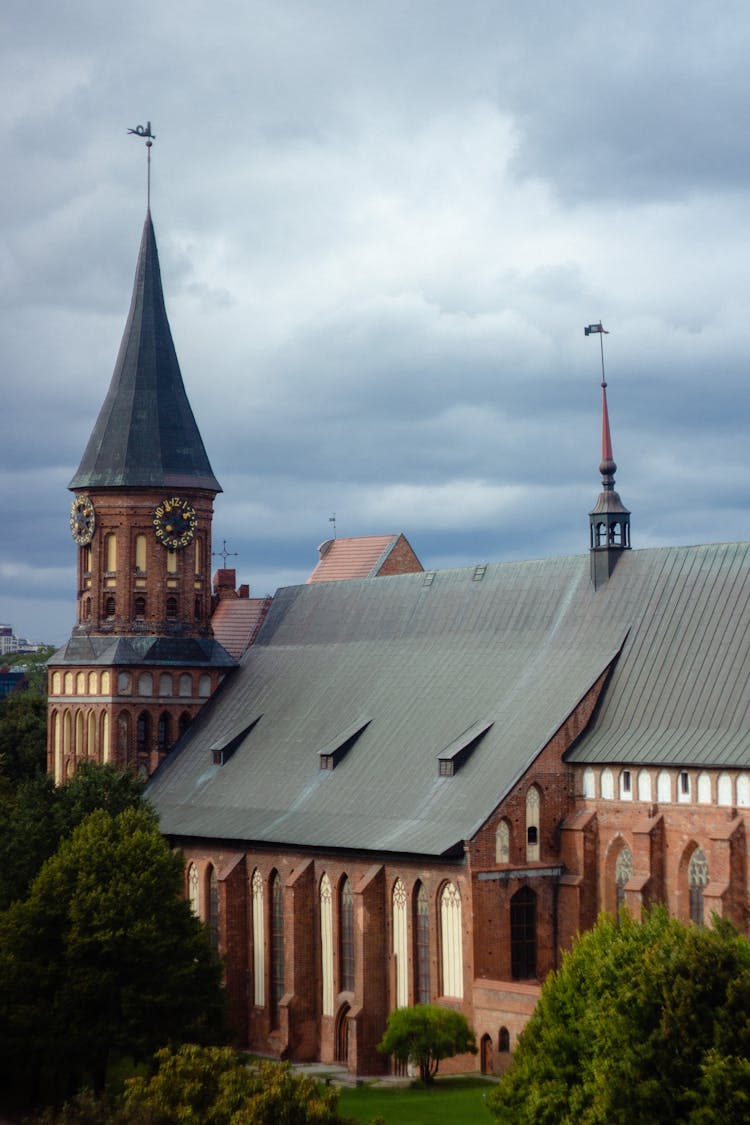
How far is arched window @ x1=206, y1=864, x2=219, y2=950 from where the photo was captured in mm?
80250

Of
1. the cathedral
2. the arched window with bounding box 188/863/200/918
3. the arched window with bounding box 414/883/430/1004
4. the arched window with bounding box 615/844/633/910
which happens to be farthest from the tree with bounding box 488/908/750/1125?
the arched window with bounding box 188/863/200/918

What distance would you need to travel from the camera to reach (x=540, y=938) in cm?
6775

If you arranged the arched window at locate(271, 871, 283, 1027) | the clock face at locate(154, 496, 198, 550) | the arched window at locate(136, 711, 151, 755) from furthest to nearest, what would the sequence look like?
the clock face at locate(154, 496, 198, 550) < the arched window at locate(136, 711, 151, 755) < the arched window at locate(271, 871, 283, 1027)

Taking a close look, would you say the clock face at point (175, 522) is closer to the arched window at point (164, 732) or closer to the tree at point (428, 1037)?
the arched window at point (164, 732)

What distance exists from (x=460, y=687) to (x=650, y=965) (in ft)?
97.1

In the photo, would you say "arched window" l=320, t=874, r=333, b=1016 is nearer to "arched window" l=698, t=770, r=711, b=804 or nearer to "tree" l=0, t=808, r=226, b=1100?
"tree" l=0, t=808, r=226, b=1100

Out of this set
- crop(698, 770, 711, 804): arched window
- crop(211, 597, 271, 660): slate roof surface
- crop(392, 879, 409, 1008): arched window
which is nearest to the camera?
crop(698, 770, 711, 804): arched window

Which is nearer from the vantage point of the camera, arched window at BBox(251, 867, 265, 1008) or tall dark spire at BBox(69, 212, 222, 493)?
arched window at BBox(251, 867, 265, 1008)

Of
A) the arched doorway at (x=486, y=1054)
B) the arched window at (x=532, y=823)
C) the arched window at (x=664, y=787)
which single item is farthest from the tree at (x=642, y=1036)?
the arched window at (x=532, y=823)

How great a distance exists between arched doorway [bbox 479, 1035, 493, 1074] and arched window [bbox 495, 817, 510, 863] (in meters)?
6.02

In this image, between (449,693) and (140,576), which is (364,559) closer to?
(140,576)

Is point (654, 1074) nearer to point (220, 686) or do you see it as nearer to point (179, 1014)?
point (179, 1014)

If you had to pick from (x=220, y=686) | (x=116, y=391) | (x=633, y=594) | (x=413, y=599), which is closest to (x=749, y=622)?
(x=633, y=594)

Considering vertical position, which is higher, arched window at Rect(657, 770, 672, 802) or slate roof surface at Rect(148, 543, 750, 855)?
slate roof surface at Rect(148, 543, 750, 855)
